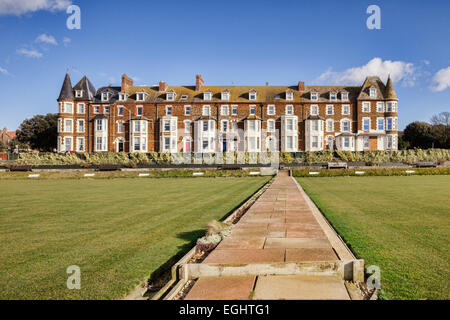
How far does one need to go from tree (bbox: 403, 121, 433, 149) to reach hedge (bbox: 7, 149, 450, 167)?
3846 cm

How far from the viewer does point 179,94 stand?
53156 millimetres

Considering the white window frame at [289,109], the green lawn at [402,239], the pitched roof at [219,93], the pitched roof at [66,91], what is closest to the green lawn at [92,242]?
the green lawn at [402,239]

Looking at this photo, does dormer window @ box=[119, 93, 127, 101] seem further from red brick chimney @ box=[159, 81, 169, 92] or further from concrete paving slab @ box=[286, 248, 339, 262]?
concrete paving slab @ box=[286, 248, 339, 262]

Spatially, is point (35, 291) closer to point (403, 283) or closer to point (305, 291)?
point (305, 291)

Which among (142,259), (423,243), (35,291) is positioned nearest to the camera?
(35,291)

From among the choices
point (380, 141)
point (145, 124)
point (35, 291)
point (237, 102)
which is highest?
point (237, 102)

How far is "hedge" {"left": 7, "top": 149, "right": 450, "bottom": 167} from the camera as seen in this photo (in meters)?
35.4

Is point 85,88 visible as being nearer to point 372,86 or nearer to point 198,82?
point 198,82

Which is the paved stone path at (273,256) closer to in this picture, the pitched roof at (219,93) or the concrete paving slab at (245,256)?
the concrete paving slab at (245,256)

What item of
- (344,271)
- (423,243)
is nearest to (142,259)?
(344,271)

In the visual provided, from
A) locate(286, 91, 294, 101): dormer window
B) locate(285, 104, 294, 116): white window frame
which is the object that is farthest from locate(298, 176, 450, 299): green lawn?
locate(286, 91, 294, 101): dormer window

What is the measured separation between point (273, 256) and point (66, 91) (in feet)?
188

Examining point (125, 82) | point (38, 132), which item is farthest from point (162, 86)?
point (38, 132)

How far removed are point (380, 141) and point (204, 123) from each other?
92.1 ft
